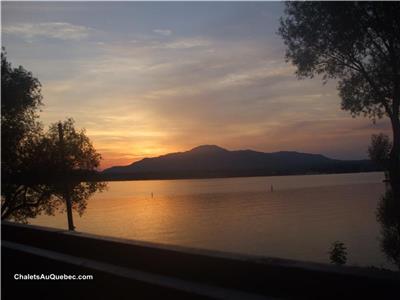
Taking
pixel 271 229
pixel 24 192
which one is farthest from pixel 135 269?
pixel 271 229

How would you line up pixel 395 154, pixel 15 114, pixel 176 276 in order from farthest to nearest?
pixel 15 114 < pixel 395 154 < pixel 176 276

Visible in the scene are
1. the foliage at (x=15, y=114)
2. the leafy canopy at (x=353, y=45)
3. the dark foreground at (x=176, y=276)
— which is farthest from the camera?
the foliage at (x=15, y=114)

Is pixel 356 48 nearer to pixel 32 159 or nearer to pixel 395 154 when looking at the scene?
pixel 395 154

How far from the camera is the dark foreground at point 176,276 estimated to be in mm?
5527

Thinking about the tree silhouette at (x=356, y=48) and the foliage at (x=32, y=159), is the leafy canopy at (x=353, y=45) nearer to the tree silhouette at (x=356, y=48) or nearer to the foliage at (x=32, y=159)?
the tree silhouette at (x=356, y=48)

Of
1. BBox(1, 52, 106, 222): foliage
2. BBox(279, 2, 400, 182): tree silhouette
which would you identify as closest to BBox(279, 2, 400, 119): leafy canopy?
BBox(279, 2, 400, 182): tree silhouette

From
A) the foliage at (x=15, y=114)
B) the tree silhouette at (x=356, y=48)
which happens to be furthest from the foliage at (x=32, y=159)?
the tree silhouette at (x=356, y=48)

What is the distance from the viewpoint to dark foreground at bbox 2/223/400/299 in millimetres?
5527

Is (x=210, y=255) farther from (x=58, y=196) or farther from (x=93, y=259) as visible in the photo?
(x=58, y=196)

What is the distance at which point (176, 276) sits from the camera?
7.52 m

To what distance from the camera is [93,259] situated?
9.52 metres

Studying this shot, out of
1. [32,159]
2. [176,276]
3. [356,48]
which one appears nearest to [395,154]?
[356,48]

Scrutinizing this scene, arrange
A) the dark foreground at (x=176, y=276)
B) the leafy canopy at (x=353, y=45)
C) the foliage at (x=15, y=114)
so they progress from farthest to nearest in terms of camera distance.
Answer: the foliage at (x=15, y=114)
the leafy canopy at (x=353, y=45)
the dark foreground at (x=176, y=276)

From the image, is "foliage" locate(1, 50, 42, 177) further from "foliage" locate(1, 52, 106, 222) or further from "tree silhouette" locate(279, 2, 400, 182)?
"tree silhouette" locate(279, 2, 400, 182)
